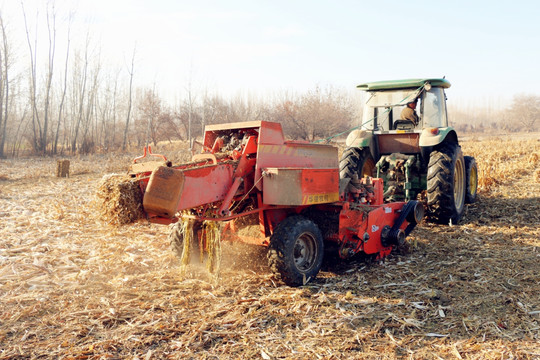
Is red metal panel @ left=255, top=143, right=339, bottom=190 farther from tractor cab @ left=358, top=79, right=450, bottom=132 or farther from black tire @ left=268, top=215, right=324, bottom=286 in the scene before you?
tractor cab @ left=358, top=79, right=450, bottom=132

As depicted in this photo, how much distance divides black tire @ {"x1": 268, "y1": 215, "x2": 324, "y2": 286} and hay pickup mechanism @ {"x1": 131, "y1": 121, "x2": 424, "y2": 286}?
0.03 feet

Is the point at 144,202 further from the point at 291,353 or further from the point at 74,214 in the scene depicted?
the point at 74,214

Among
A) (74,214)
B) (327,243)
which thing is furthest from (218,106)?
(327,243)

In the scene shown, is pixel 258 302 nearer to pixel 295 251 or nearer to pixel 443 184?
pixel 295 251

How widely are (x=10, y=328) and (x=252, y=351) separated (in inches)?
80.9

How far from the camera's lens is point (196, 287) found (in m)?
4.64

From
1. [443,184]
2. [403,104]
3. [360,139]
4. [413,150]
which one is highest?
[403,104]

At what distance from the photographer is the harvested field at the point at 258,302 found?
3373 millimetres

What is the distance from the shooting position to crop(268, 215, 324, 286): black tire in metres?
4.53

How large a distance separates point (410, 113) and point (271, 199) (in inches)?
182

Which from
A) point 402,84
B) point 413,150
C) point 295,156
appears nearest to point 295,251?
point 295,156

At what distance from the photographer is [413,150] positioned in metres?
7.84

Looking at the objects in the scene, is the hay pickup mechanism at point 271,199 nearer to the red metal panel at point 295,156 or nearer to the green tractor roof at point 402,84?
the red metal panel at point 295,156

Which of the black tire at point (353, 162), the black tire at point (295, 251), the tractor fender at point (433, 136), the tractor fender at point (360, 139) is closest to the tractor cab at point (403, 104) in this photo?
the tractor fender at point (360, 139)
